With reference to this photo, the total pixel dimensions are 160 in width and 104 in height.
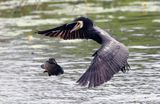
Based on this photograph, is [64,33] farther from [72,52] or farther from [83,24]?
[72,52]

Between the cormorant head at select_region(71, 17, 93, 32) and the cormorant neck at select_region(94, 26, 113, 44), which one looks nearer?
the cormorant neck at select_region(94, 26, 113, 44)

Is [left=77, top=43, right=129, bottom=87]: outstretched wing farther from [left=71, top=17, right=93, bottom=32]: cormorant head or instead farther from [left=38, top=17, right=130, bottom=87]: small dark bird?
[left=71, top=17, right=93, bottom=32]: cormorant head

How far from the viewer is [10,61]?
446 inches

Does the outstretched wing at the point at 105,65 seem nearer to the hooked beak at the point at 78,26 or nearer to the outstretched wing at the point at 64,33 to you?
the hooked beak at the point at 78,26

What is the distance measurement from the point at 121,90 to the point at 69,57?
2.64m

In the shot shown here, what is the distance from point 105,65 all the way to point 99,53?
0.61ft

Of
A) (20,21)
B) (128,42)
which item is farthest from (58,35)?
(20,21)

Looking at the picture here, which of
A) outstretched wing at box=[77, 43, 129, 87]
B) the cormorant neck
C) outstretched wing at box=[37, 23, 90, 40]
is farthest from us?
outstretched wing at box=[37, 23, 90, 40]

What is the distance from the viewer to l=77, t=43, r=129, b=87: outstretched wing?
6.51m

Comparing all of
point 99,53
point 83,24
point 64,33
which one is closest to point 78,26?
point 83,24

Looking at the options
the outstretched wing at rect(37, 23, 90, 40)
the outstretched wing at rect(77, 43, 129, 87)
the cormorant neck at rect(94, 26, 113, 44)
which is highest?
the cormorant neck at rect(94, 26, 113, 44)

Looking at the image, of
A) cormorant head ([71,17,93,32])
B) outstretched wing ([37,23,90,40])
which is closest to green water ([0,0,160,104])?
outstretched wing ([37,23,90,40])

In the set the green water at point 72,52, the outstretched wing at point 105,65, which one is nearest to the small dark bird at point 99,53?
the outstretched wing at point 105,65

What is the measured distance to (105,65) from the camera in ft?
22.2
